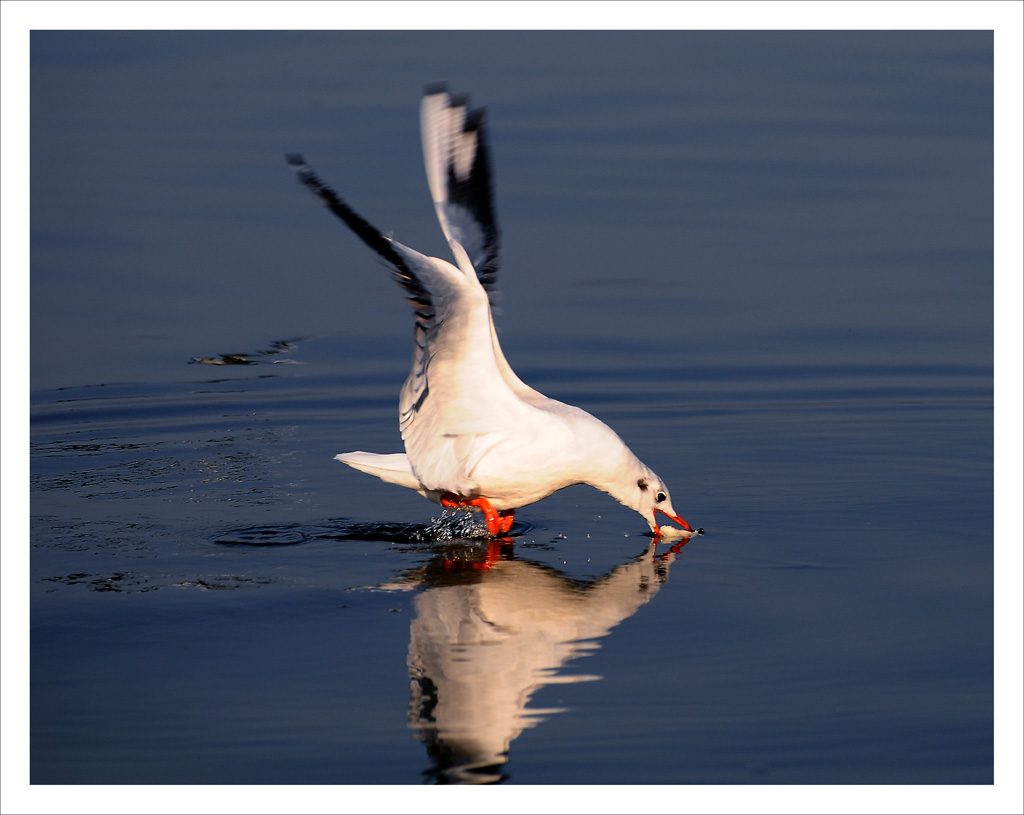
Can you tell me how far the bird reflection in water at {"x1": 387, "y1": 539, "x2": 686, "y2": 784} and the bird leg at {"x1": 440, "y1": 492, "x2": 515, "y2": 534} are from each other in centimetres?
13

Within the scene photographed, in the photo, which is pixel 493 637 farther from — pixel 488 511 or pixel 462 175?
pixel 462 175

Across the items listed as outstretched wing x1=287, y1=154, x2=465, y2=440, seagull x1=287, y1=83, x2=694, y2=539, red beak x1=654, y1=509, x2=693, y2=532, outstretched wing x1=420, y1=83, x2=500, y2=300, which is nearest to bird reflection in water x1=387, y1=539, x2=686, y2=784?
red beak x1=654, y1=509, x2=693, y2=532

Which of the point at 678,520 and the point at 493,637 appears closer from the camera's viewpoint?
the point at 493,637

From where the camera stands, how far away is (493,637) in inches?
238

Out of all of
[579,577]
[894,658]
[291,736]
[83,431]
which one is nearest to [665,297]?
[83,431]

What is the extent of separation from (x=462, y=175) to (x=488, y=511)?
5.91 ft

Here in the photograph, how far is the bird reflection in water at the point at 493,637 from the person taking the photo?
16.7 ft

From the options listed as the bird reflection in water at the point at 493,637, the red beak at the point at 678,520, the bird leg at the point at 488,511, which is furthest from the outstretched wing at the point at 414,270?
the red beak at the point at 678,520

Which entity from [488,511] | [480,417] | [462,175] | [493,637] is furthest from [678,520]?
[462,175]

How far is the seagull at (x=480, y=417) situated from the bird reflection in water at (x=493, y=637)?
0.34 meters

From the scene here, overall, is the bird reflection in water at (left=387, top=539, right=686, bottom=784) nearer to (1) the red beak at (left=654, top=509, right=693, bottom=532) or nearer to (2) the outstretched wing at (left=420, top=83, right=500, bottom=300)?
(1) the red beak at (left=654, top=509, right=693, bottom=532)

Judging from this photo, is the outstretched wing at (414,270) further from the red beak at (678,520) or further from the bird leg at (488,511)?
the red beak at (678,520)

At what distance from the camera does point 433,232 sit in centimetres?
1277

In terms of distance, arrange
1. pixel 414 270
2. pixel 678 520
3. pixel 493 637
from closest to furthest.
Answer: pixel 493 637, pixel 414 270, pixel 678 520
